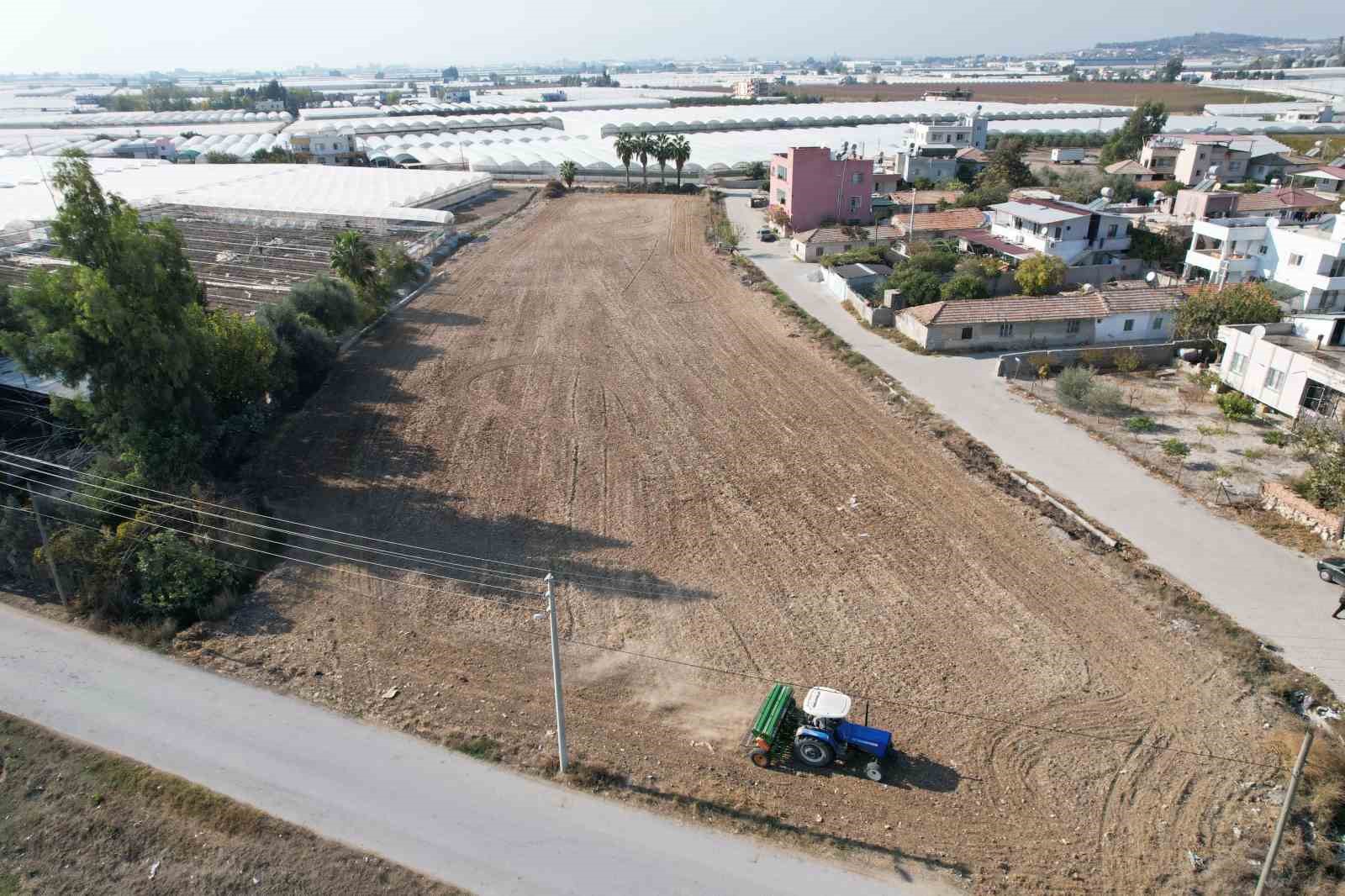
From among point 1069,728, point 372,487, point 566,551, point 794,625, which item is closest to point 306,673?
point 566,551

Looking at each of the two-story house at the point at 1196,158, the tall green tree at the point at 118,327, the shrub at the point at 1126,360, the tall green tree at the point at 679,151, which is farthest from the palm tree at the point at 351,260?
the two-story house at the point at 1196,158

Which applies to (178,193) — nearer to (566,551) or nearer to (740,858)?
(566,551)

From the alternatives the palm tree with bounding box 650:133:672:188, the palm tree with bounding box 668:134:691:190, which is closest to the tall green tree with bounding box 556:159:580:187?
the palm tree with bounding box 650:133:672:188

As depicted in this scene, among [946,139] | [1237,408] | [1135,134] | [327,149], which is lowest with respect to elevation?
[1237,408]

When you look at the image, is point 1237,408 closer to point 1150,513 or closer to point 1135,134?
point 1150,513

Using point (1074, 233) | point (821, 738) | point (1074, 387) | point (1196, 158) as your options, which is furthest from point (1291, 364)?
point (1196, 158)

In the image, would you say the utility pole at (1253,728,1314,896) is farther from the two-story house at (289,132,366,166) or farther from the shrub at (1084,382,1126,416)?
the two-story house at (289,132,366,166)
